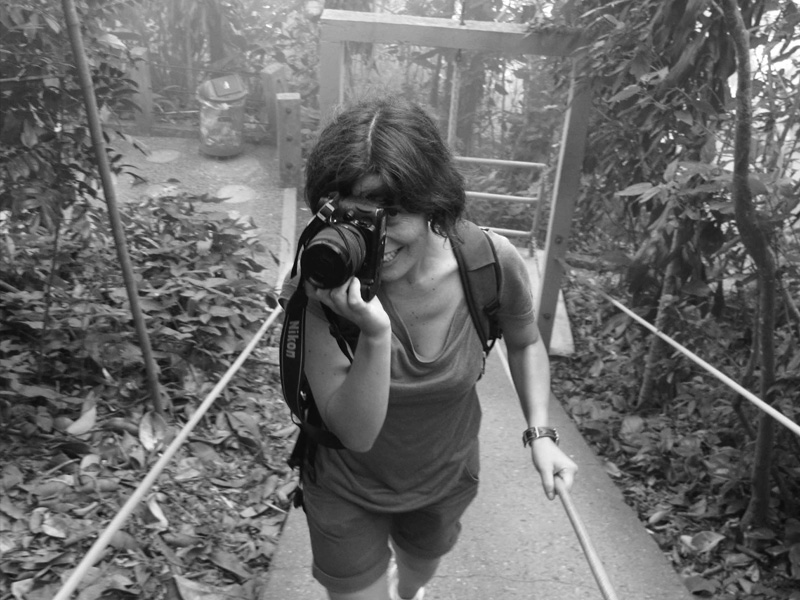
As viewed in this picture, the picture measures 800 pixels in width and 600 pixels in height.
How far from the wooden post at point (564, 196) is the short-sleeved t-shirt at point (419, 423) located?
2846 millimetres

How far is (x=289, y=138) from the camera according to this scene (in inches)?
264

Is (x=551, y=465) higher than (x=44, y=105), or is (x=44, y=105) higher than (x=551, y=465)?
A: (x=44, y=105)

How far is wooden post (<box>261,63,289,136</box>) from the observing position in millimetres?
7902

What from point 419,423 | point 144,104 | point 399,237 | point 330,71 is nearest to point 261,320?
point 330,71

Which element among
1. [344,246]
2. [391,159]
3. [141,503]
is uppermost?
[391,159]

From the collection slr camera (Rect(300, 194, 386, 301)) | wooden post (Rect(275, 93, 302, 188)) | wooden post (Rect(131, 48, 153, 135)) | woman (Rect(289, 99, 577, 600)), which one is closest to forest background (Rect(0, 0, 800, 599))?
woman (Rect(289, 99, 577, 600))

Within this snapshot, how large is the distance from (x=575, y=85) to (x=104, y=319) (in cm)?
266

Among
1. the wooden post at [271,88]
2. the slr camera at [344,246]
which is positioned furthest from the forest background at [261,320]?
the wooden post at [271,88]

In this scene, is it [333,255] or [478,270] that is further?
[478,270]

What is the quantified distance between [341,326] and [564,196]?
336 cm

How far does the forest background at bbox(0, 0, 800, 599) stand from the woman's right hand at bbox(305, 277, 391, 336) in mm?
592

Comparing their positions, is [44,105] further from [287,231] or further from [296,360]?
[287,231]

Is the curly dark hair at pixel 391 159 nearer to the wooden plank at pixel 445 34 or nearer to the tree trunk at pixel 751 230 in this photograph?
the tree trunk at pixel 751 230

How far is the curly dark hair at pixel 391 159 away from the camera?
1473mm
